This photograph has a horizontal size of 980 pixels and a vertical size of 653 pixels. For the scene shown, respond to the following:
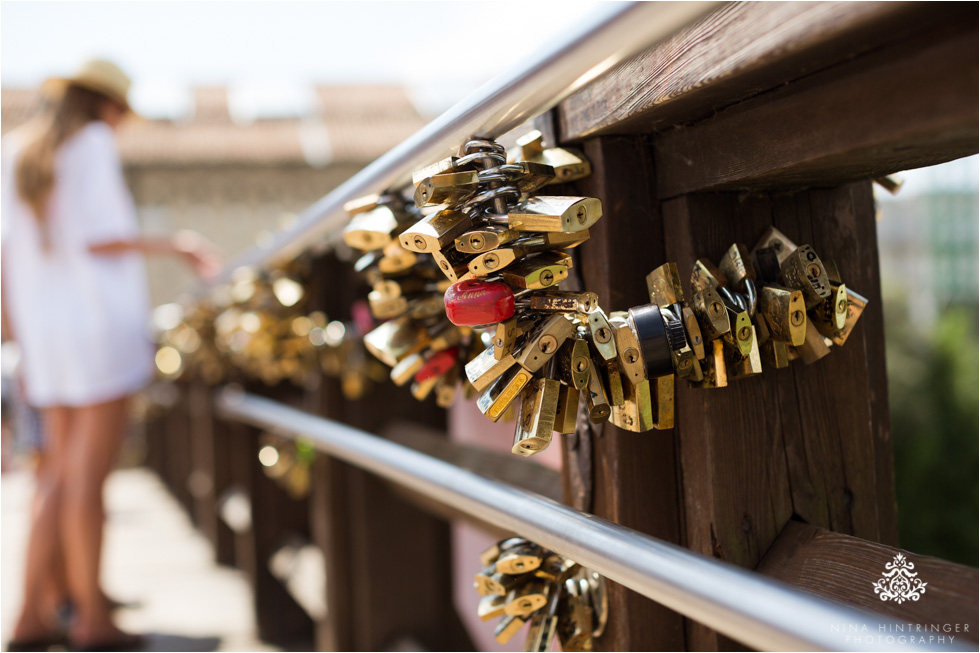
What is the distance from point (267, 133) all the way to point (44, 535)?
455 inches

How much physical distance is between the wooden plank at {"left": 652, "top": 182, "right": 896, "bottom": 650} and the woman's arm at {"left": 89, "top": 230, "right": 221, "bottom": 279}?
5.58 feet

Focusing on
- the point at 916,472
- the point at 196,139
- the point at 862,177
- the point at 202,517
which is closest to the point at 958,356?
the point at 916,472

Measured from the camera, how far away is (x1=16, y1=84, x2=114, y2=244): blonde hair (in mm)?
1976

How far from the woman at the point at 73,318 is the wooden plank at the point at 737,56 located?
5.54 feet

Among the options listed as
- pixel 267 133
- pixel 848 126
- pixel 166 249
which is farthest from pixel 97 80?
pixel 267 133

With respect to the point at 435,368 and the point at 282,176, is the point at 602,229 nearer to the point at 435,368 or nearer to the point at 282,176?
the point at 435,368

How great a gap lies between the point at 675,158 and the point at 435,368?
0.33 m

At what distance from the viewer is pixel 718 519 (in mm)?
739

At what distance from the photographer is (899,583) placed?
23.7 inches

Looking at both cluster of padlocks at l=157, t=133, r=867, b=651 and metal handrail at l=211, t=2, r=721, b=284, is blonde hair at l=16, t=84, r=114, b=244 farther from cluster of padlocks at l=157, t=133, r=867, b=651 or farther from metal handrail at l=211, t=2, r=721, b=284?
cluster of padlocks at l=157, t=133, r=867, b=651

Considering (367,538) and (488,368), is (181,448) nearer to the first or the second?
(367,538)

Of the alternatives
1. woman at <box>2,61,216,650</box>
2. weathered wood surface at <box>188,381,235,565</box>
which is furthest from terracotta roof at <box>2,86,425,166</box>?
woman at <box>2,61,216,650</box>

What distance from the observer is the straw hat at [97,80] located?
209 cm

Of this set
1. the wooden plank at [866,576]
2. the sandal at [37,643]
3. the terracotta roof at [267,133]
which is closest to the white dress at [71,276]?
the sandal at [37,643]
